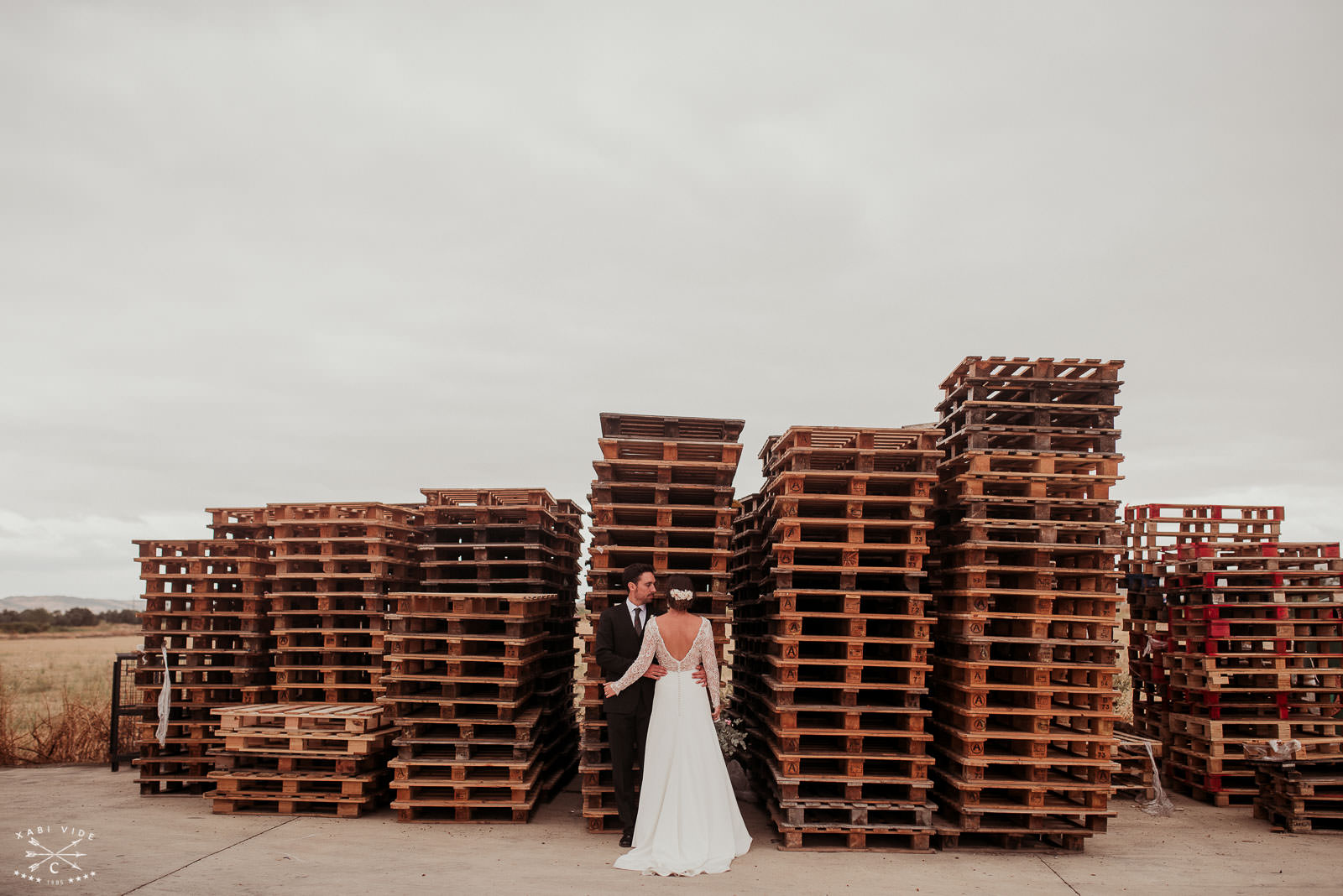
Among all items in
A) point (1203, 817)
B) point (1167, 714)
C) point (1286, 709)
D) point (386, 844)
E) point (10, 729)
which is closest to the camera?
point (386, 844)

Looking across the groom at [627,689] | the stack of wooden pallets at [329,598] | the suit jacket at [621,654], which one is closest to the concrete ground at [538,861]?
the groom at [627,689]

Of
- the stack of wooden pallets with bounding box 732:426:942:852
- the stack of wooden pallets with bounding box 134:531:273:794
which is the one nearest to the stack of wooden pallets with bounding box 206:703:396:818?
the stack of wooden pallets with bounding box 134:531:273:794

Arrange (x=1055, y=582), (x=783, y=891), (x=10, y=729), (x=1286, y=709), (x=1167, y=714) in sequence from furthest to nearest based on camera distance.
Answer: (x=10, y=729) → (x=1167, y=714) → (x=1286, y=709) → (x=1055, y=582) → (x=783, y=891)

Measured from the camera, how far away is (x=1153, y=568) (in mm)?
12773

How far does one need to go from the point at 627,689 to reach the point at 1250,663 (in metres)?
8.51

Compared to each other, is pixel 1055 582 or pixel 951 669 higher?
pixel 1055 582

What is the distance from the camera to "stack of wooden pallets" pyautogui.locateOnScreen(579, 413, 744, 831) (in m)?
9.20

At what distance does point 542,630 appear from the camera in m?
11.2

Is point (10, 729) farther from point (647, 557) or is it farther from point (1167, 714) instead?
point (1167, 714)

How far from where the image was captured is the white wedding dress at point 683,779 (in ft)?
25.8

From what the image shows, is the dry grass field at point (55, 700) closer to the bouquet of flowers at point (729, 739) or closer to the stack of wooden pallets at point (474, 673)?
the stack of wooden pallets at point (474, 673)

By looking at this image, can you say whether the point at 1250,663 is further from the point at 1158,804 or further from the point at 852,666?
the point at 852,666

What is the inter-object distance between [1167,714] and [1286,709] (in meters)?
1.41

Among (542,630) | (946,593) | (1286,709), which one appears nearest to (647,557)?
(542,630)
